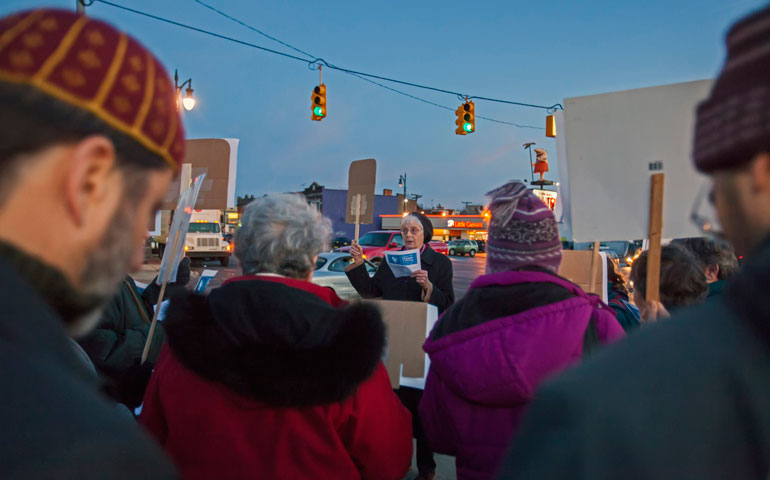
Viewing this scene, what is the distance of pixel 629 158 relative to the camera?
1.98 m

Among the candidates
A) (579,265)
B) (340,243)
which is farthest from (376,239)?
(340,243)

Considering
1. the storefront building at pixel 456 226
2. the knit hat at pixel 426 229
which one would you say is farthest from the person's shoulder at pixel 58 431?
the storefront building at pixel 456 226

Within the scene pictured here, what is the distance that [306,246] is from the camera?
2068 millimetres

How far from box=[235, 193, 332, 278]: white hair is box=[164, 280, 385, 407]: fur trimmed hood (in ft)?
0.88

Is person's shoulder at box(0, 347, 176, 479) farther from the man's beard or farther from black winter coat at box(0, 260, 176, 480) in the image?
the man's beard

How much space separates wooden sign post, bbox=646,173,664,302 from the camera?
1768 millimetres

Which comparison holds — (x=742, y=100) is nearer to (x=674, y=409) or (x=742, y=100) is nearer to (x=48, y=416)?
(x=674, y=409)

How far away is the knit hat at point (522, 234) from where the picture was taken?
191cm

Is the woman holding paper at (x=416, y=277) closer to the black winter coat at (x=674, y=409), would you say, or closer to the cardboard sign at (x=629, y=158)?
the cardboard sign at (x=629, y=158)

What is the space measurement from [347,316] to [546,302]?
0.74m

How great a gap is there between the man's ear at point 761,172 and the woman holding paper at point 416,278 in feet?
11.0

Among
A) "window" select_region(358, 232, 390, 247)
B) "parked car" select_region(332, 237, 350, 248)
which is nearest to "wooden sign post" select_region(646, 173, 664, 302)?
"window" select_region(358, 232, 390, 247)

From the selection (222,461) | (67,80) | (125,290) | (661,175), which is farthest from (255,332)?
(125,290)

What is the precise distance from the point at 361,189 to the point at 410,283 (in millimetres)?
1632
